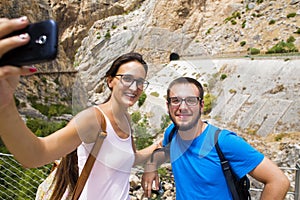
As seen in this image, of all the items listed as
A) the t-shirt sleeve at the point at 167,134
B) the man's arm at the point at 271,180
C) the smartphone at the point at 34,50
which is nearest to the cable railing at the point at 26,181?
the man's arm at the point at 271,180

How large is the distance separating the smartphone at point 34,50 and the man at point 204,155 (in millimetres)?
499

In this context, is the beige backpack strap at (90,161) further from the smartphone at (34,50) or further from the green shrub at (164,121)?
the smartphone at (34,50)

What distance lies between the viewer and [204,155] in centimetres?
97

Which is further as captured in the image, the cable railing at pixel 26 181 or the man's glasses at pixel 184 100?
the cable railing at pixel 26 181

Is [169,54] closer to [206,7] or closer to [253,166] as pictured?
[253,166]

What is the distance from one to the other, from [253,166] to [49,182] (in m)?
0.70

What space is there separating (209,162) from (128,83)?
34 centimetres

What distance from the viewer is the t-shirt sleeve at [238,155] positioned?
94cm

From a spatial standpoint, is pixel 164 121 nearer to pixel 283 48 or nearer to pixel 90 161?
pixel 90 161

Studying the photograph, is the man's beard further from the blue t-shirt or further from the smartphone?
the smartphone

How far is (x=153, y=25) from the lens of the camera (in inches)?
36.6

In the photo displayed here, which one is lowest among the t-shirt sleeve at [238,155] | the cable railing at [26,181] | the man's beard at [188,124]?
the cable railing at [26,181]

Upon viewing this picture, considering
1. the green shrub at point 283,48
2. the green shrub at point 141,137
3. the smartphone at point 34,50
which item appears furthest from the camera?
the green shrub at point 283,48

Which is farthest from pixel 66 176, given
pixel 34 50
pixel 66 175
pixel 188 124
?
pixel 34 50
